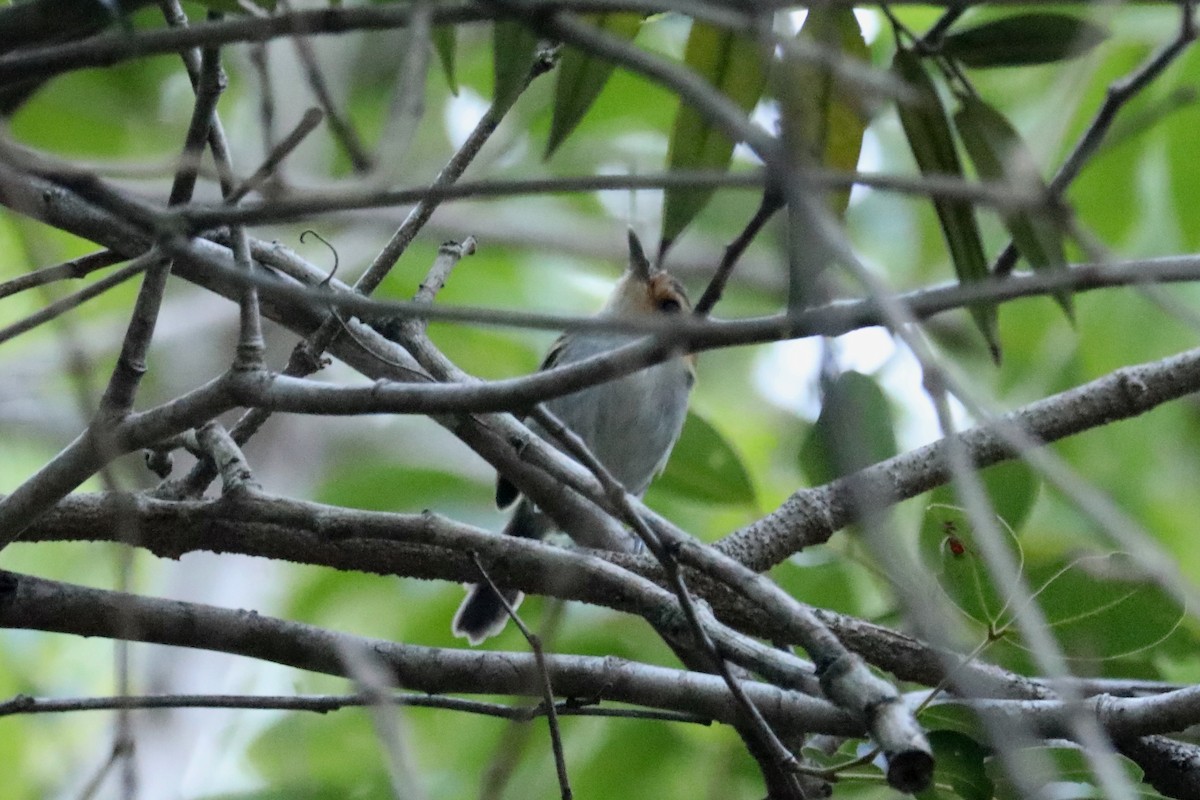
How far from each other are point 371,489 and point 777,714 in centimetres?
148

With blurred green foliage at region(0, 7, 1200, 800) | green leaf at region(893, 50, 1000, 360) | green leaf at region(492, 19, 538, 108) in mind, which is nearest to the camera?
green leaf at region(492, 19, 538, 108)

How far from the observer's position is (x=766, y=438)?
4410mm

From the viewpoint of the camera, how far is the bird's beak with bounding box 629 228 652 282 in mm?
3313

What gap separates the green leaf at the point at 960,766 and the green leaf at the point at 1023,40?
0.67 metres

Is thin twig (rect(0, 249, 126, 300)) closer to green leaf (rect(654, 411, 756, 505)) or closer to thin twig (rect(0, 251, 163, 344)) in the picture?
thin twig (rect(0, 251, 163, 344))

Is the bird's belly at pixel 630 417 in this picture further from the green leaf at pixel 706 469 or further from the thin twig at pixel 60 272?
the thin twig at pixel 60 272

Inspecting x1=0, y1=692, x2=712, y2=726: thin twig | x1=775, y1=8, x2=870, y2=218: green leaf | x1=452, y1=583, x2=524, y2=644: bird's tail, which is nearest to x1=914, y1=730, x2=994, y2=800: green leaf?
x1=0, y1=692, x2=712, y2=726: thin twig

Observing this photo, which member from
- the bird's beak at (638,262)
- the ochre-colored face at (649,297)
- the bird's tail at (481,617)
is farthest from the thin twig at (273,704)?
the ochre-colored face at (649,297)

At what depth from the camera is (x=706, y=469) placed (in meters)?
2.21

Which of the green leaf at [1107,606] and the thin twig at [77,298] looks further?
the green leaf at [1107,606]

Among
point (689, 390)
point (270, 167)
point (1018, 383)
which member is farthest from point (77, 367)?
point (1018, 383)

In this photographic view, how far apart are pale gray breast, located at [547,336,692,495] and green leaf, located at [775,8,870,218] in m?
2.26

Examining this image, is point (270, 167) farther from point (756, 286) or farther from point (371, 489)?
point (756, 286)

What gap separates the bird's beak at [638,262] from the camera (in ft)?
10.9
